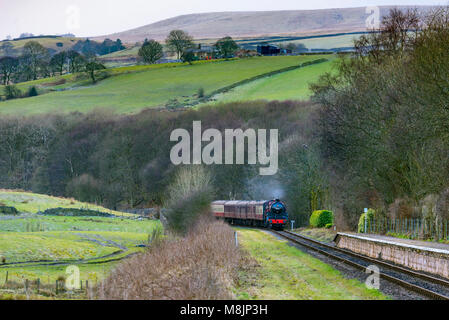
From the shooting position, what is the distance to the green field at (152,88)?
4724 inches

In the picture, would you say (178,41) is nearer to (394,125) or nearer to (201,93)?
(201,93)

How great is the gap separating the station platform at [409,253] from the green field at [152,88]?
89.0 m

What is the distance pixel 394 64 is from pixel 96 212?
4791 centimetres

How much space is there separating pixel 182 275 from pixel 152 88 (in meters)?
107

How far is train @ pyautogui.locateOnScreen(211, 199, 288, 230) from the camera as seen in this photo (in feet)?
197

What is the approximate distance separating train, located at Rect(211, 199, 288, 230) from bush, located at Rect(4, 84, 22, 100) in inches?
2716

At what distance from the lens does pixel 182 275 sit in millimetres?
20094

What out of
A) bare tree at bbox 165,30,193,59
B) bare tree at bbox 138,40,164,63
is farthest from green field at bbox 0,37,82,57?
bare tree at bbox 165,30,193,59

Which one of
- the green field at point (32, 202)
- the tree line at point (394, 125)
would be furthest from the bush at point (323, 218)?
the green field at point (32, 202)

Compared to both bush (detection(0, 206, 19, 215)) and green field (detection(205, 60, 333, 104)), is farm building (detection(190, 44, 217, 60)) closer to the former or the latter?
green field (detection(205, 60, 333, 104))

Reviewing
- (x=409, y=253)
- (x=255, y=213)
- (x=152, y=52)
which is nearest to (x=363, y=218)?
(x=409, y=253)

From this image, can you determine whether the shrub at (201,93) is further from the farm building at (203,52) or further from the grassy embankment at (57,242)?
the grassy embankment at (57,242)

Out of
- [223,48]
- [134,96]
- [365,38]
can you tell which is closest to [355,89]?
[365,38]

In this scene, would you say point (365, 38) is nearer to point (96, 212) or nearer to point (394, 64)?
point (394, 64)
